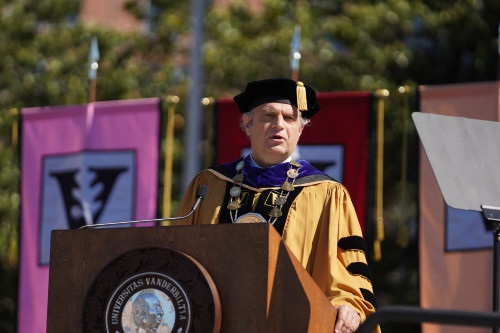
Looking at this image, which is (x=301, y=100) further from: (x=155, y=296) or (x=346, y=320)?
(x=155, y=296)

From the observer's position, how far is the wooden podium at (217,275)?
169 inches

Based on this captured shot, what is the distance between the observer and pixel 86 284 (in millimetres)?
4574

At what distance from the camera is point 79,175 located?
984cm

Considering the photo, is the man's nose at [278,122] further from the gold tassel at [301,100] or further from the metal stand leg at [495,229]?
the metal stand leg at [495,229]

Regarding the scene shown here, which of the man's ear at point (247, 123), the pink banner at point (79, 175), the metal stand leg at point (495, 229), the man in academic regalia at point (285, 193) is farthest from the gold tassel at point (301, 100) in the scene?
A: the pink banner at point (79, 175)

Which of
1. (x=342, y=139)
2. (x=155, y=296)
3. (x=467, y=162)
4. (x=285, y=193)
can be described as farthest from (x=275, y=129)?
(x=342, y=139)

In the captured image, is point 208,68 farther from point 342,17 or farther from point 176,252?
point 176,252

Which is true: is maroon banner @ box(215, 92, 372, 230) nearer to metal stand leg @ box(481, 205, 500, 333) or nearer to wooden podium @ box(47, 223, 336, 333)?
metal stand leg @ box(481, 205, 500, 333)

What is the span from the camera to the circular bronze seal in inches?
169

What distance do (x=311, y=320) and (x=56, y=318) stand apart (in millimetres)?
944

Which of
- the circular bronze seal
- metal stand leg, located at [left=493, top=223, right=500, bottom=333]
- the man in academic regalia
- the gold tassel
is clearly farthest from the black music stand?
the circular bronze seal

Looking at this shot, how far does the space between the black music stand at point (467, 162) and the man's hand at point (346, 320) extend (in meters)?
0.60

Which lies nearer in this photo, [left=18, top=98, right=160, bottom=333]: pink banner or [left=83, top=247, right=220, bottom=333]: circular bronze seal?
[left=83, top=247, right=220, bottom=333]: circular bronze seal

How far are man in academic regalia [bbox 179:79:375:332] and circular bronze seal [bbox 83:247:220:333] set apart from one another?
911 millimetres
